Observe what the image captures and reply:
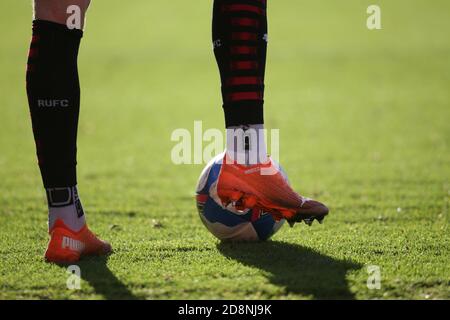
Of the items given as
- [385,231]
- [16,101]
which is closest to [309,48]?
[16,101]

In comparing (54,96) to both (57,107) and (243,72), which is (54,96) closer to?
(57,107)

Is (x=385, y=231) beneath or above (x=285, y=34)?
beneath

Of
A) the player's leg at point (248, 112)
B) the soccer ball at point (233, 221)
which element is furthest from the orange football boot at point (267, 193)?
the soccer ball at point (233, 221)

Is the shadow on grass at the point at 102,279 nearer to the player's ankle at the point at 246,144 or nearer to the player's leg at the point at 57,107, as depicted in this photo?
the player's leg at the point at 57,107

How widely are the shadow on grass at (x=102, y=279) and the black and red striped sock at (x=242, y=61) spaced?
3.14ft

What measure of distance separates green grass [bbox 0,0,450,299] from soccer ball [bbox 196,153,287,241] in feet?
0.34

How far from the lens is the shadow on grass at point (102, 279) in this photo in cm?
291

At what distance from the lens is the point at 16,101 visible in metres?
13.0

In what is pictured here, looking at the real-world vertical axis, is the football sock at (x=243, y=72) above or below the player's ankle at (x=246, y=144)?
above

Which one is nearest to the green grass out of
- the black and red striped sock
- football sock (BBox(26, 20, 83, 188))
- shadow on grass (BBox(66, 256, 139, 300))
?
shadow on grass (BBox(66, 256, 139, 300))

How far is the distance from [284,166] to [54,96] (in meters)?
4.34

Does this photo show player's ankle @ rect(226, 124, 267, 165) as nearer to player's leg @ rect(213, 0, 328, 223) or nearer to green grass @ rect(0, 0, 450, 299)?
player's leg @ rect(213, 0, 328, 223)
